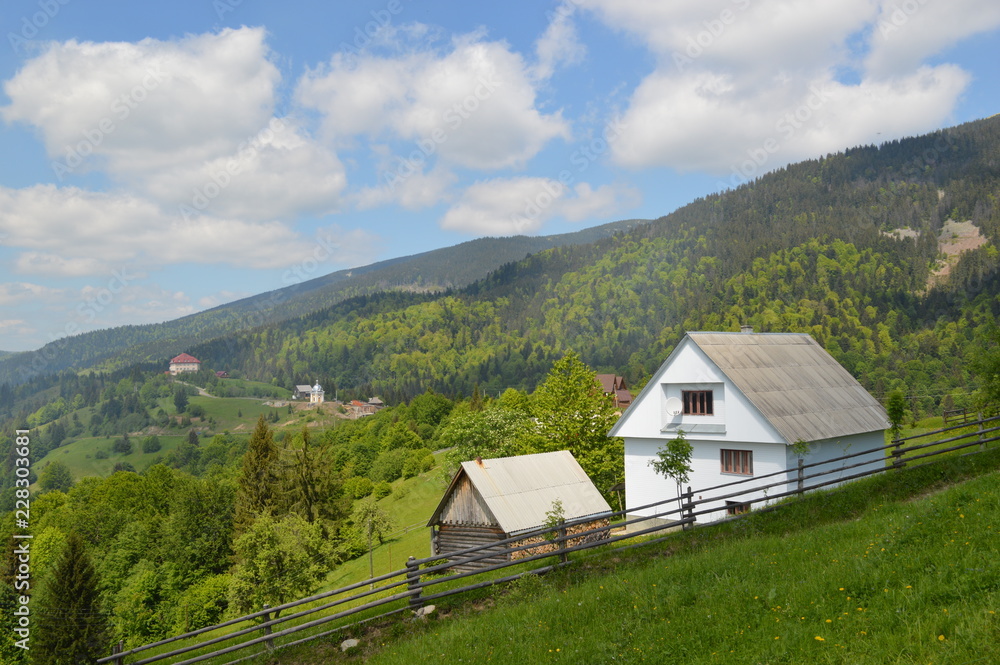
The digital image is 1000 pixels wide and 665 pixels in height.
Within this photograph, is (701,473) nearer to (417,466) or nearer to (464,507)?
(464,507)

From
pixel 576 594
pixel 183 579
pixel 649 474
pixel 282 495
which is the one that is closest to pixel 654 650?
pixel 576 594

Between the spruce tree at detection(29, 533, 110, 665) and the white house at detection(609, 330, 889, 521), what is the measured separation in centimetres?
2999

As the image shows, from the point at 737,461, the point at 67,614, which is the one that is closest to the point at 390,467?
the point at 67,614

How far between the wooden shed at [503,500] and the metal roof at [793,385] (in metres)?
9.69

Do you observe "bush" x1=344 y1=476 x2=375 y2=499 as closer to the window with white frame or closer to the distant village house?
the distant village house

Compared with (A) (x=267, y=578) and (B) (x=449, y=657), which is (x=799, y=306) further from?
(B) (x=449, y=657)

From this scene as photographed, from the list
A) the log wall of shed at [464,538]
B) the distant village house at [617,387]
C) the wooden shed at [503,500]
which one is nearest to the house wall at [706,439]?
the wooden shed at [503,500]

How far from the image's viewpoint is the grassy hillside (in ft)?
27.4

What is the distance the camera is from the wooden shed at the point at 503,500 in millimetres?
30703

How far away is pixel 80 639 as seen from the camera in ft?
106

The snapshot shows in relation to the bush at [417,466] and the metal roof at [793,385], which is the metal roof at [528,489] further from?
the bush at [417,466]

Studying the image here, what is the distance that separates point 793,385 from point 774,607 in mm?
24991

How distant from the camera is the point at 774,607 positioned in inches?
391

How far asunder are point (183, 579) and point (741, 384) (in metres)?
59.9
